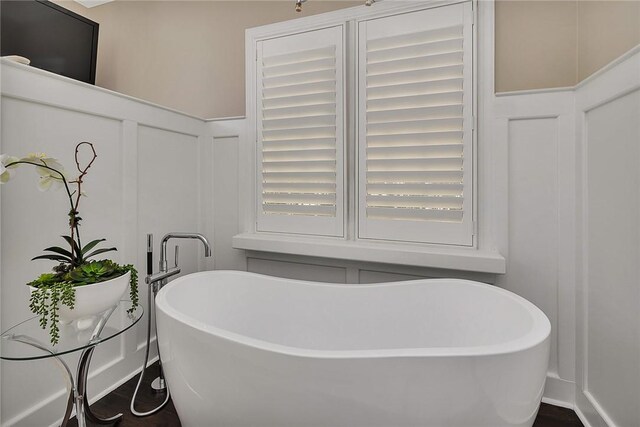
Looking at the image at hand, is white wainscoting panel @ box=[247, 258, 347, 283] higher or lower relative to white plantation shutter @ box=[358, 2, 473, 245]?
lower

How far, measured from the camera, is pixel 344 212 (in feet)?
6.51

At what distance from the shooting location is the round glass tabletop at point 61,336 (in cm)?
108

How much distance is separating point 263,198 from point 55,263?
1.14 meters

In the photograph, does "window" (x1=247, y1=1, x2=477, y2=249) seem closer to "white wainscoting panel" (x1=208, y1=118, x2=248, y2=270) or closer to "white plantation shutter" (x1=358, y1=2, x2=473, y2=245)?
"white plantation shutter" (x1=358, y1=2, x2=473, y2=245)

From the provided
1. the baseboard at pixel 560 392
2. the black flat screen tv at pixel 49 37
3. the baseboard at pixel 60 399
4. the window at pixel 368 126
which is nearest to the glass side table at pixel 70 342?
the baseboard at pixel 60 399

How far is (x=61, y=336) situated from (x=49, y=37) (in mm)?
1944

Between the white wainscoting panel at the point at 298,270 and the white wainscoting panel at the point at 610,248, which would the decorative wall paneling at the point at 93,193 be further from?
the white wainscoting panel at the point at 610,248

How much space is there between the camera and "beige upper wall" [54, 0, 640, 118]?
1502mm

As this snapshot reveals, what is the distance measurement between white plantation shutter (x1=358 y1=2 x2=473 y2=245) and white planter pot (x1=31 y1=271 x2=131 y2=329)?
1.27 m

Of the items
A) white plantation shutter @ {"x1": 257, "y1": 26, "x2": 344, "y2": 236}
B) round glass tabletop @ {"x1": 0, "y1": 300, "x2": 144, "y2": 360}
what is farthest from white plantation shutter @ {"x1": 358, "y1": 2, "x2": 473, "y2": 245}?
round glass tabletop @ {"x1": 0, "y1": 300, "x2": 144, "y2": 360}

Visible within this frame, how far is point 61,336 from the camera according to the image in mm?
1165

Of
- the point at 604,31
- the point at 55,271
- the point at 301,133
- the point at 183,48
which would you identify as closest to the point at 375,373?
the point at 55,271

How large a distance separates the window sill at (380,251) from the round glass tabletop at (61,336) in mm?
893

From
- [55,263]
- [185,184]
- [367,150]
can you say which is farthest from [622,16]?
[55,263]
